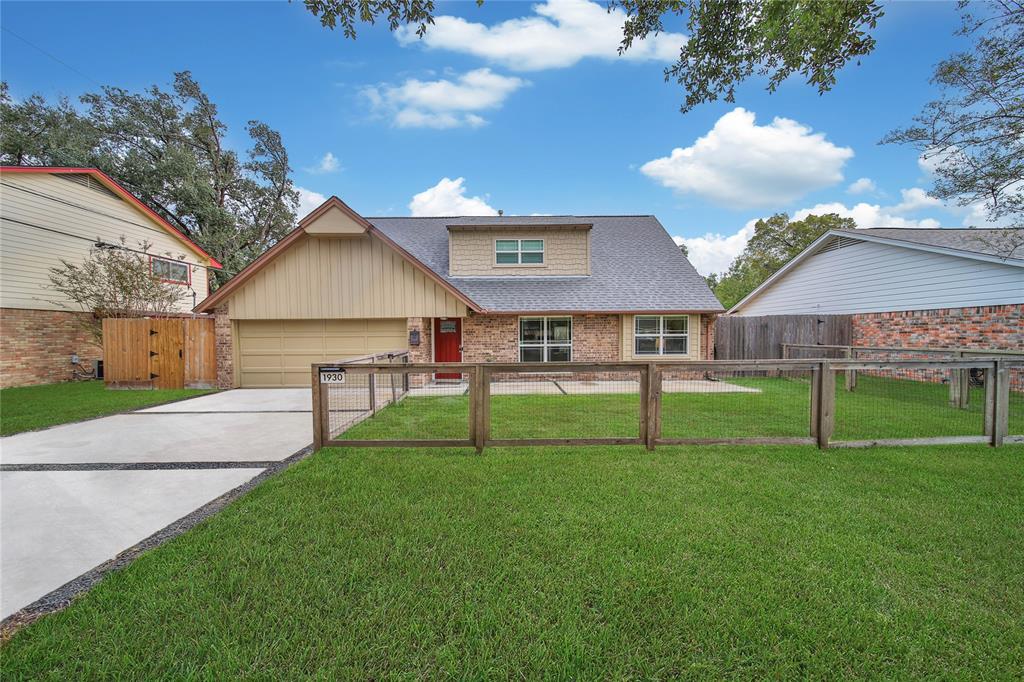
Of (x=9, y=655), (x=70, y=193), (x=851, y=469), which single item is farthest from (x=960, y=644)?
(x=70, y=193)

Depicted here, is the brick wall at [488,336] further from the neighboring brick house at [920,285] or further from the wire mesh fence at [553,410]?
the neighboring brick house at [920,285]

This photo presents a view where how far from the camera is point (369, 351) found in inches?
491

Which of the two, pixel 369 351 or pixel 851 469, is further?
pixel 369 351

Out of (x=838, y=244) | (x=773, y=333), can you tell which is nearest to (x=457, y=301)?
(x=773, y=333)

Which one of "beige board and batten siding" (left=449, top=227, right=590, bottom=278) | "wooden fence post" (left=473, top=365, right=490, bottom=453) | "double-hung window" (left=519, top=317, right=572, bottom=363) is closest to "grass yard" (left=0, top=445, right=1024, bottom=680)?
"wooden fence post" (left=473, top=365, right=490, bottom=453)

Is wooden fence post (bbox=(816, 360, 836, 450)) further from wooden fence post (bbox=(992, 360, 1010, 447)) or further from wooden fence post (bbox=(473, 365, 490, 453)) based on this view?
wooden fence post (bbox=(473, 365, 490, 453))

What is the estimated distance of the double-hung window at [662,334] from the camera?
43.7 ft

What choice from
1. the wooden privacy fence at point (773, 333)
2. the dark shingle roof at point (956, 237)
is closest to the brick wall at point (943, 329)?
the wooden privacy fence at point (773, 333)

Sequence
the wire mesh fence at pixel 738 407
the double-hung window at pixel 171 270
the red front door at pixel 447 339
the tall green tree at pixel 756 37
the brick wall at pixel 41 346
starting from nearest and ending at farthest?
the tall green tree at pixel 756 37 < the wire mesh fence at pixel 738 407 < the brick wall at pixel 41 346 < the red front door at pixel 447 339 < the double-hung window at pixel 171 270

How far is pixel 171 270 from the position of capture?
17.1m

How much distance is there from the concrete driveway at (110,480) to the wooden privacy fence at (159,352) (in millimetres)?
4617

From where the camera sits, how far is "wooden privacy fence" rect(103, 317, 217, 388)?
11.6m

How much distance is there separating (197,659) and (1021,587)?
468 centimetres

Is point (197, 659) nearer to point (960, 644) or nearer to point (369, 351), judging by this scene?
point (960, 644)
